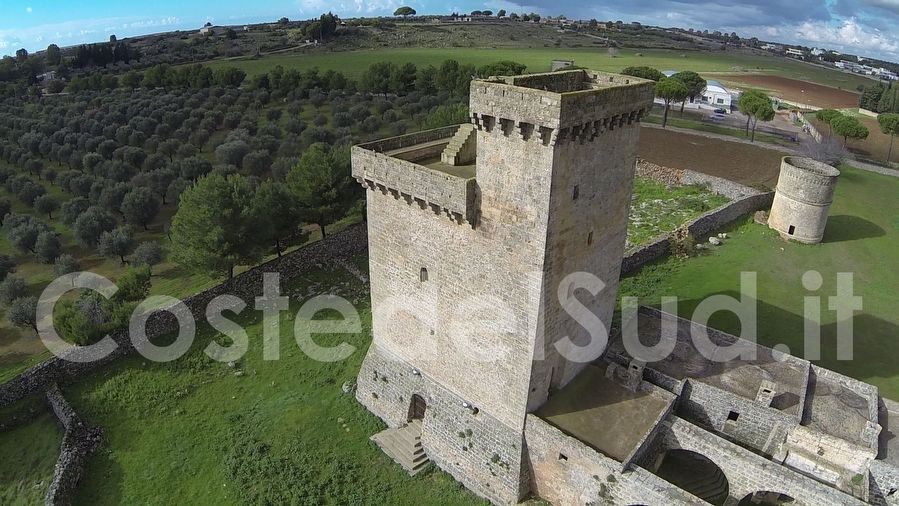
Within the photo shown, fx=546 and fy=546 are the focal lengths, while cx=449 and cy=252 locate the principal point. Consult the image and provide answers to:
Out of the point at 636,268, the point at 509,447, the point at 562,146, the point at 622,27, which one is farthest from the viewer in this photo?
the point at 622,27

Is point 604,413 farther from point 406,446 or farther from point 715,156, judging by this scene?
point 715,156

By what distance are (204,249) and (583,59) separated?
3721 inches

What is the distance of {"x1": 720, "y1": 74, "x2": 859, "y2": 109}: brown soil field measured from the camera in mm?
80312

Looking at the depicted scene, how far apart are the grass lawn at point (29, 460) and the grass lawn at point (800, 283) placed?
21.8 metres

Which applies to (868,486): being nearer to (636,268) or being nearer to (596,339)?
(596,339)

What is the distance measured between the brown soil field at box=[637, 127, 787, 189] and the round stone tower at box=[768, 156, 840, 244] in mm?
8168

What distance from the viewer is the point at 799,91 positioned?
9012 cm

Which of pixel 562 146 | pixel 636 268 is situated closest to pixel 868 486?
pixel 562 146

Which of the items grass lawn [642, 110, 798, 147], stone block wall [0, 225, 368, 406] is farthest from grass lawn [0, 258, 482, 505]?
grass lawn [642, 110, 798, 147]

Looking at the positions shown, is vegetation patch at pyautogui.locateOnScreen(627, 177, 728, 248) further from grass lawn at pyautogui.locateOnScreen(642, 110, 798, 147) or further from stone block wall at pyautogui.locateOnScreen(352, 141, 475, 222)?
stone block wall at pyautogui.locateOnScreen(352, 141, 475, 222)

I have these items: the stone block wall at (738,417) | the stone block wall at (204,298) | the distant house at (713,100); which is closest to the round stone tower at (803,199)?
the stone block wall at (738,417)

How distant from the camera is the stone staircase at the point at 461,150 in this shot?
606 inches

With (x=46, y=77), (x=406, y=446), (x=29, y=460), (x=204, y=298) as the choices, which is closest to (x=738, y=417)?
(x=406, y=446)

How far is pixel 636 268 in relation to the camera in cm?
2661
